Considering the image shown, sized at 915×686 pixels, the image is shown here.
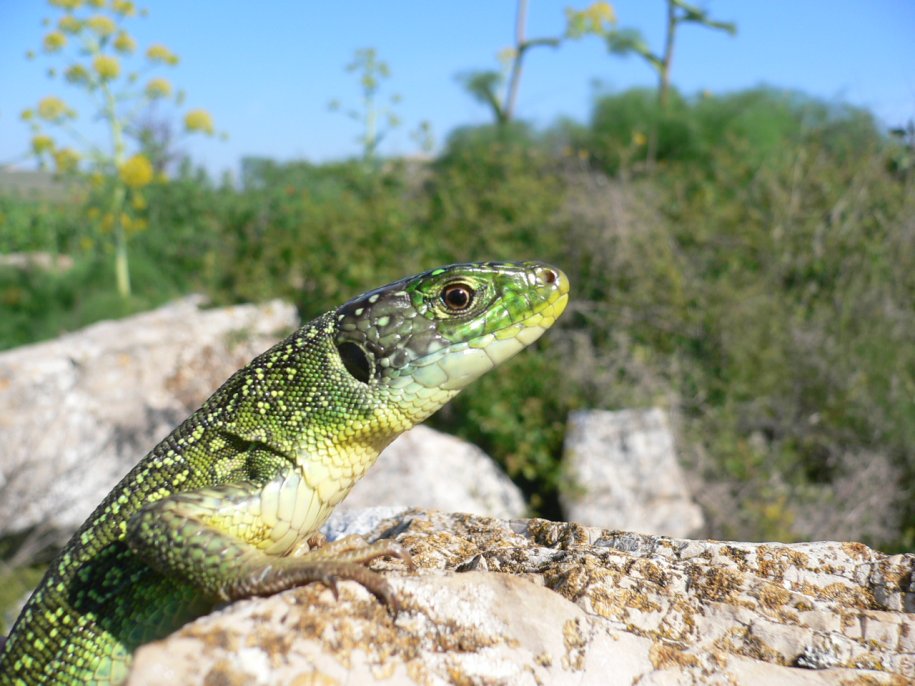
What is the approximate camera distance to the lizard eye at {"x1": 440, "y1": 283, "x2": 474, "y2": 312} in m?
2.70

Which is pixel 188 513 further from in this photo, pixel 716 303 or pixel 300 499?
pixel 716 303

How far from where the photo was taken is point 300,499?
→ 247 cm

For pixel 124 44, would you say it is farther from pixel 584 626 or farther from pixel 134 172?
pixel 584 626

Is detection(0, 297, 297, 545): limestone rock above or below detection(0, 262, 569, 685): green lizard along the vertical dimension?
below

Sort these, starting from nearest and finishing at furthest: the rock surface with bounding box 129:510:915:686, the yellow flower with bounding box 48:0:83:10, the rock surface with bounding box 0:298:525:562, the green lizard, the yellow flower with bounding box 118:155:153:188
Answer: the rock surface with bounding box 129:510:915:686
the green lizard
the rock surface with bounding box 0:298:525:562
the yellow flower with bounding box 48:0:83:10
the yellow flower with bounding box 118:155:153:188

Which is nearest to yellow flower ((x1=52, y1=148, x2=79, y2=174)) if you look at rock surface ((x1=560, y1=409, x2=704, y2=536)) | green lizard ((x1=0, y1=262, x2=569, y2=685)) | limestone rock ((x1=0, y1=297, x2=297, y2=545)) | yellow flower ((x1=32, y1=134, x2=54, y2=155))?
yellow flower ((x1=32, y1=134, x2=54, y2=155))

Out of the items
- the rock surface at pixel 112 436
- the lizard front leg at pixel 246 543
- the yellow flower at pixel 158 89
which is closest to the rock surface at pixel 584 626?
the lizard front leg at pixel 246 543

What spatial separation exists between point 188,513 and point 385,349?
856mm

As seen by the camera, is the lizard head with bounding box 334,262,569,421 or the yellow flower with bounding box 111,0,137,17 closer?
the lizard head with bounding box 334,262,569,421

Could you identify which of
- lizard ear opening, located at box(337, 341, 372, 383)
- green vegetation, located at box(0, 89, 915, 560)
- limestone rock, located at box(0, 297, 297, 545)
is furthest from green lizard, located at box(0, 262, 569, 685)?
green vegetation, located at box(0, 89, 915, 560)

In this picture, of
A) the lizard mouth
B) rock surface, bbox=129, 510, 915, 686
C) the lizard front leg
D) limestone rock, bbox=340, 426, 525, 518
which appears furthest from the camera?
limestone rock, bbox=340, 426, 525, 518

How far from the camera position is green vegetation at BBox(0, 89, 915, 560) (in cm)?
830

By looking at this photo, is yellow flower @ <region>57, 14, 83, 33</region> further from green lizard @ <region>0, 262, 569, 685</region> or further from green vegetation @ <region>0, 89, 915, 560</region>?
green lizard @ <region>0, 262, 569, 685</region>

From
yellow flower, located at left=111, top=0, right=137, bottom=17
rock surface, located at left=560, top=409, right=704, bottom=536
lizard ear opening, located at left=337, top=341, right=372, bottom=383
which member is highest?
yellow flower, located at left=111, top=0, right=137, bottom=17
